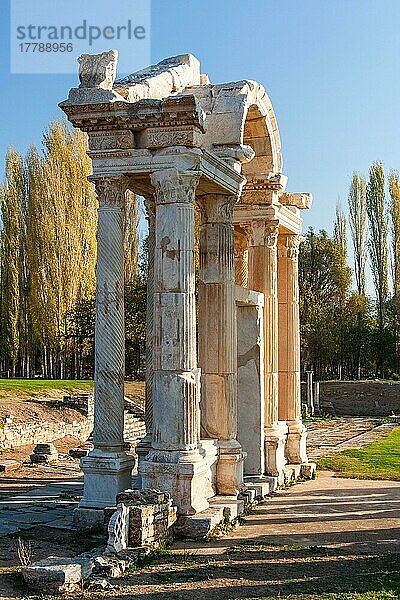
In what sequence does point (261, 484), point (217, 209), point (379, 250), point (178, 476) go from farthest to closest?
point (379, 250)
point (261, 484)
point (217, 209)
point (178, 476)

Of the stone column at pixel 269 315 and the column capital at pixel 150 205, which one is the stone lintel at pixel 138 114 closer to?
the column capital at pixel 150 205

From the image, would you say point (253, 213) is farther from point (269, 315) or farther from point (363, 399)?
point (363, 399)

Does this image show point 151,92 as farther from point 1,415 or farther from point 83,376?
point 83,376

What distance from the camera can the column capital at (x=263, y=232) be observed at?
1398 cm

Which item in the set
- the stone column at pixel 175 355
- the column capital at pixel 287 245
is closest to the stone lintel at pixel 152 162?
the stone column at pixel 175 355

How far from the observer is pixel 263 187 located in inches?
547

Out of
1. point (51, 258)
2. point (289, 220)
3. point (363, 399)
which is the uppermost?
point (51, 258)

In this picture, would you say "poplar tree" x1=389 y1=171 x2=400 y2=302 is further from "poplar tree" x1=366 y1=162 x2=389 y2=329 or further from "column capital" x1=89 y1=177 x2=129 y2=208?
"column capital" x1=89 y1=177 x2=129 y2=208

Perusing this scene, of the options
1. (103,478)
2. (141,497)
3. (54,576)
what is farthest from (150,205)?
(54,576)

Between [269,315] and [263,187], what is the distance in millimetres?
2176

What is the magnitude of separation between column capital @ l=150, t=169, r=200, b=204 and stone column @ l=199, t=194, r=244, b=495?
5.00 feet

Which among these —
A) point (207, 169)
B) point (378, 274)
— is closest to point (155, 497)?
point (207, 169)

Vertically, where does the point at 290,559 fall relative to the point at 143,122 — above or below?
below

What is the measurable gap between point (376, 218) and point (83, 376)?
1759 centimetres
